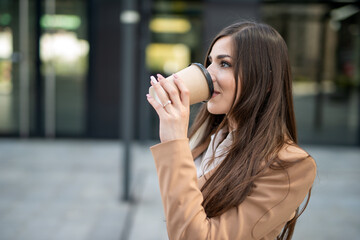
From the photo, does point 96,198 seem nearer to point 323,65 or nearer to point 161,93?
point 161,93

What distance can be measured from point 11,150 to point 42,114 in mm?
1133

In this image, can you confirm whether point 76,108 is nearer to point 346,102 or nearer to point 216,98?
point 346,102

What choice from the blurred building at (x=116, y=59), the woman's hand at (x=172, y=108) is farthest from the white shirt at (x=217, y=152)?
the blurred building at (x=116, y=59)

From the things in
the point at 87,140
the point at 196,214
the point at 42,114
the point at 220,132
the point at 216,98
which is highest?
the point at 216,98

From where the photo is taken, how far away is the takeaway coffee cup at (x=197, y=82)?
1220mm

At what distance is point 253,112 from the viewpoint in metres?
1.31

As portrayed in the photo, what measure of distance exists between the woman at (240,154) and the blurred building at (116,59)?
19.1 ft

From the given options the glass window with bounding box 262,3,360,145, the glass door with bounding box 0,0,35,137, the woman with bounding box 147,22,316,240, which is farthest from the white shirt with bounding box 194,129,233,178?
the glass door with bounding box 0,0,35,137

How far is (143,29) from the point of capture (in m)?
7.25

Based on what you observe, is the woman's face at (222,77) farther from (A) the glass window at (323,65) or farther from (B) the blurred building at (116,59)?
(A) the glass window at (323,65)

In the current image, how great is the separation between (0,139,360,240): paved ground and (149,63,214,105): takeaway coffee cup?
8.03 ft

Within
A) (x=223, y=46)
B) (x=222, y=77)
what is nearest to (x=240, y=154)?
(x=222, y=77)

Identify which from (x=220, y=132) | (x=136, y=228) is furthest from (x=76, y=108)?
(x=220, y=132)

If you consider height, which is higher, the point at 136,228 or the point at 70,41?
the point at 70,41
